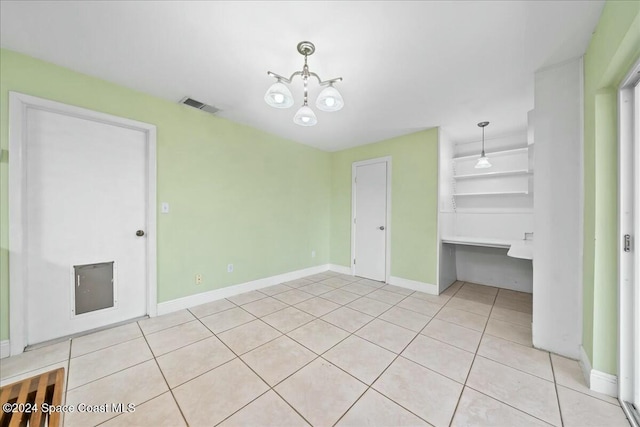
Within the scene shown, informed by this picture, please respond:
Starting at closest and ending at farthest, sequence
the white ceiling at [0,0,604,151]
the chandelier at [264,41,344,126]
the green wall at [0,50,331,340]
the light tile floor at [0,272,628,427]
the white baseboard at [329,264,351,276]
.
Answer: the light tile floor at [0,272,628,427] < the white ceiling at [0,0,604,151] < the chandelier at [264,41,344,126] < the green wall at [0,50,331,340] < the white baseboard at [329,264,351,276]

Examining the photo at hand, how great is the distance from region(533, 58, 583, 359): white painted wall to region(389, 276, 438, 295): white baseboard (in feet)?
4.55

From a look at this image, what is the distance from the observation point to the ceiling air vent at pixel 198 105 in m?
2.65

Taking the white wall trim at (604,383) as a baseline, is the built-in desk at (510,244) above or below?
above

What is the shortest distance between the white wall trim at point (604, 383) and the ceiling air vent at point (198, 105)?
411 cm

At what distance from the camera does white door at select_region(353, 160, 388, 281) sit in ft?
13.2

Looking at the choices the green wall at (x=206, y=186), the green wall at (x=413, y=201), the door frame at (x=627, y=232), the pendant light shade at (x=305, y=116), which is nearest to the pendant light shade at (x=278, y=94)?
the pendant light shade at (x=305, y=116)

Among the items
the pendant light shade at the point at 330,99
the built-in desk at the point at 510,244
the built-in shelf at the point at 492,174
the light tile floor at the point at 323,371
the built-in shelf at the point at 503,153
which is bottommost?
the light tile floor at the point at 323,371

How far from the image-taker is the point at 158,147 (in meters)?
2.63

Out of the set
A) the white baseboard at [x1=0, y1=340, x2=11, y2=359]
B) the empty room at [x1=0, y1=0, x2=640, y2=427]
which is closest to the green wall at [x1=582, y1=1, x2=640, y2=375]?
the empty room at [x1=0, y1=0, x2=640, y2=427]

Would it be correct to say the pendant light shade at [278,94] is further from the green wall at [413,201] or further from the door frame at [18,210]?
the green wall at [413,201]

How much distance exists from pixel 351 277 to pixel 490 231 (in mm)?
2402

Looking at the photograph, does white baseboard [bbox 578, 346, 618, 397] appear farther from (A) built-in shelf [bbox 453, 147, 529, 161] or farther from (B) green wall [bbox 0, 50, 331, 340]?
(B) green wall [bbox 0, 50, 331, 340]

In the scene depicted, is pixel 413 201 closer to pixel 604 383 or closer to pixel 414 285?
pixel 414 285

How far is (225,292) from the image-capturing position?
3.21 metres
